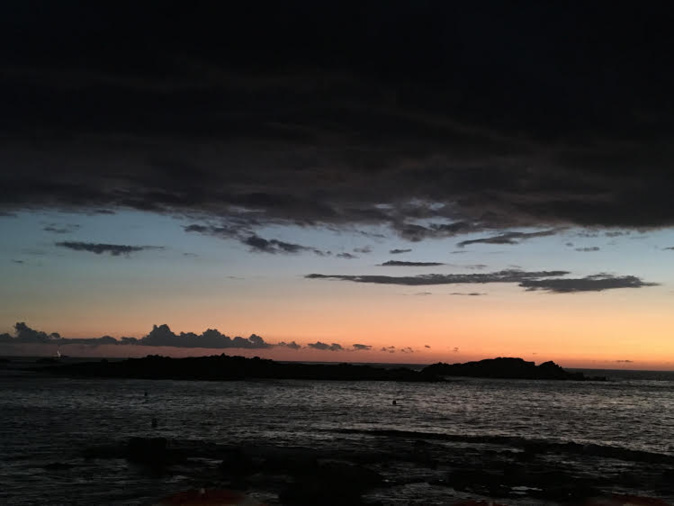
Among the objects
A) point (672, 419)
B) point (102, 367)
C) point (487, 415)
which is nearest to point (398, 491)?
point (487, 415)

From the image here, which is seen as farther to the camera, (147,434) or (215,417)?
(215,417)

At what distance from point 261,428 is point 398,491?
28382 millimetres

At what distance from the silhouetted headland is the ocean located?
229 feet

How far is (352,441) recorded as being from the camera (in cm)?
Result: 4962

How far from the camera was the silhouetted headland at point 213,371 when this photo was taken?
163500 mm

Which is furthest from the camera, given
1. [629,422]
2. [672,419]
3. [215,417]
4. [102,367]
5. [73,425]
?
[102,367]

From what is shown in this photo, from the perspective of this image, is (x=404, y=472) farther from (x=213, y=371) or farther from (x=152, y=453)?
(x=213, y=371)

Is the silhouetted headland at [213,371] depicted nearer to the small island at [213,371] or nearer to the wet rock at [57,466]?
the small island at [213,371]

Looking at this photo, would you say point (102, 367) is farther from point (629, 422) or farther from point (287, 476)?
point (287, 476)

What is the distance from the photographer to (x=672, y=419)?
7900 cm

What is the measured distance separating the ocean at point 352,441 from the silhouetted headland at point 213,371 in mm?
69907

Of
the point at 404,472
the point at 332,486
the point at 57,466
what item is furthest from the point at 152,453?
the point at 404,472

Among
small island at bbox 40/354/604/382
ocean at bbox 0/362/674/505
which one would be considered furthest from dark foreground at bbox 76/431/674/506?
small island at bbox 40/354/604/382

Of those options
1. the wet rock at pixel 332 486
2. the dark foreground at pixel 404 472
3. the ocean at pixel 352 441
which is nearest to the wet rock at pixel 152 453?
the dark foreground at pixel 404 472
